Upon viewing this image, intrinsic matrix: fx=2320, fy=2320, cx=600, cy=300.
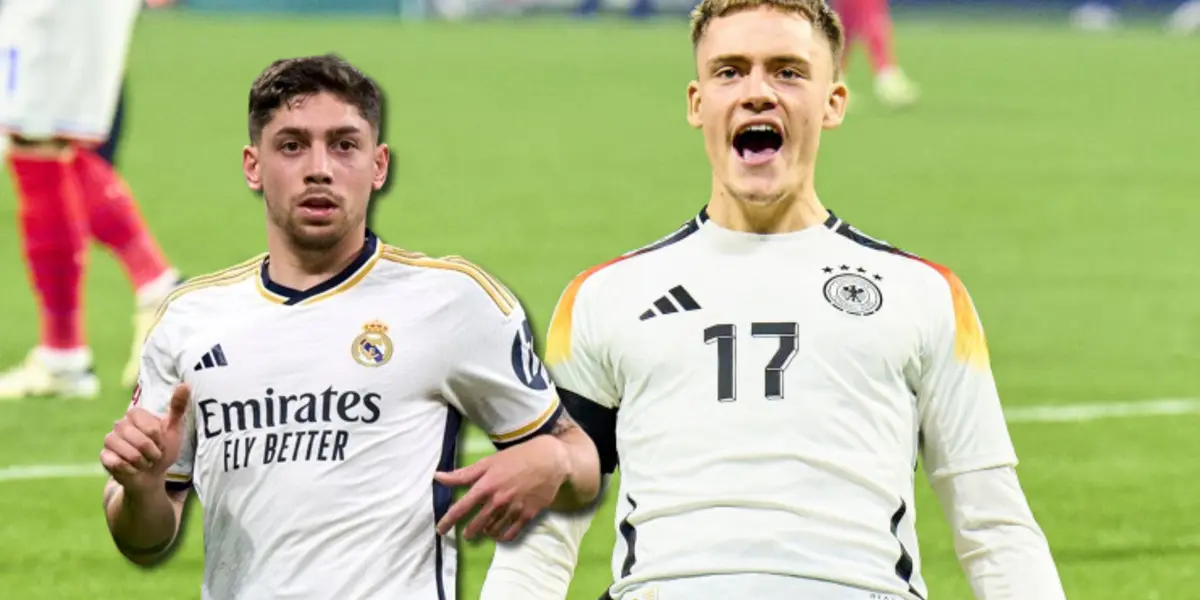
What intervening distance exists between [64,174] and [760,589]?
5.51m

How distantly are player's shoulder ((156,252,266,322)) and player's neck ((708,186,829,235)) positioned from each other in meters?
0.82

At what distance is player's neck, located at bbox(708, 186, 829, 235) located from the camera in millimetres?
3918

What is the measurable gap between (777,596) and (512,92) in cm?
1969

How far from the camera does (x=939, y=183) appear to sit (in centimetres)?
1614

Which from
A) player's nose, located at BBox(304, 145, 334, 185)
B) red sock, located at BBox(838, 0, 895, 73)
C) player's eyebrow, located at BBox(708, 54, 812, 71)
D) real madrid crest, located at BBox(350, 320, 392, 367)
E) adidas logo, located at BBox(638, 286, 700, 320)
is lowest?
real madrid crest, located at BBox(350, 320, 392, 367)

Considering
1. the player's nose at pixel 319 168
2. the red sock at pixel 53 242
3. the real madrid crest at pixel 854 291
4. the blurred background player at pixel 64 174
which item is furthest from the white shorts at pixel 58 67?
the real madrid crest at pixel 854 291

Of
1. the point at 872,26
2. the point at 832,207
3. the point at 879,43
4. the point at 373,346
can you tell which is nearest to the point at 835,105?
the point at 373,346

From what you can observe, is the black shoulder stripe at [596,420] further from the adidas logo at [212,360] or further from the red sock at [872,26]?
the red sock at [872,26]

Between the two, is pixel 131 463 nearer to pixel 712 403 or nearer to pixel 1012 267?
pixel 712 403

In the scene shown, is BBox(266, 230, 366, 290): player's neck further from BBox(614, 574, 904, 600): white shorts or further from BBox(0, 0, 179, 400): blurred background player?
BBox(0, 0, 179, 400): blurred background player

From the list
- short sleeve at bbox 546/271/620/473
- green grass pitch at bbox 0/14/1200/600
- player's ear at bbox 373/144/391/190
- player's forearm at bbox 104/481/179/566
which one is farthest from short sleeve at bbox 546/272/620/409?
green grass pitch at bbox 0/14/1200/600

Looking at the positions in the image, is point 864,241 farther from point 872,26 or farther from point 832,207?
point 872,26

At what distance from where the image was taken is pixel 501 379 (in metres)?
3.95

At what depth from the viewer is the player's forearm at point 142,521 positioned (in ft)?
12.3
